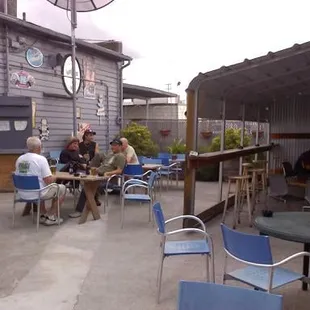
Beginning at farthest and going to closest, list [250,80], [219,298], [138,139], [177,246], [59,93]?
[138,139], [59,93], [250,80], [177,246], [219,298]

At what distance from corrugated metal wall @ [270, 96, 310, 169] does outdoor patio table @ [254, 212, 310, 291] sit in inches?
277

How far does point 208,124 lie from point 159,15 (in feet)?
12.1

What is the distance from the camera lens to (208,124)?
14453 mm

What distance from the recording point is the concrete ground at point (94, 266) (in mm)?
3617

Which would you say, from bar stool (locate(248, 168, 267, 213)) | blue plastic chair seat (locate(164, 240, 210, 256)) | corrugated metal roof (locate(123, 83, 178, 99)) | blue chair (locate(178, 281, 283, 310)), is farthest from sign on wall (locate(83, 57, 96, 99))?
blue chair (locate(178, 281, 283, 310))

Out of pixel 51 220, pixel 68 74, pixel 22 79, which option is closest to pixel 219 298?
pixel 51 220

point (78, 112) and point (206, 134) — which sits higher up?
point (78, 112)

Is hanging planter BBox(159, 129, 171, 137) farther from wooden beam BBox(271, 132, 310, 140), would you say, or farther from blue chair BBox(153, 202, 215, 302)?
blue chair BBox(153, 202, 215, 302)

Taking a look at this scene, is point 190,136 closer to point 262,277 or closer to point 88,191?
point 88,191

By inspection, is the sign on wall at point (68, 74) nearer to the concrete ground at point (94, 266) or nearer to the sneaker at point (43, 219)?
the concrete ground at point (94, 266)

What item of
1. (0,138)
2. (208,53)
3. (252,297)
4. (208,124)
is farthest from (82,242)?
(208,53)

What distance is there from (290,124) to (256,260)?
842cm

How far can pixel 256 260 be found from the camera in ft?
9.14

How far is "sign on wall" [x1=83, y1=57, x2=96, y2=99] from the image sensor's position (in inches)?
476
